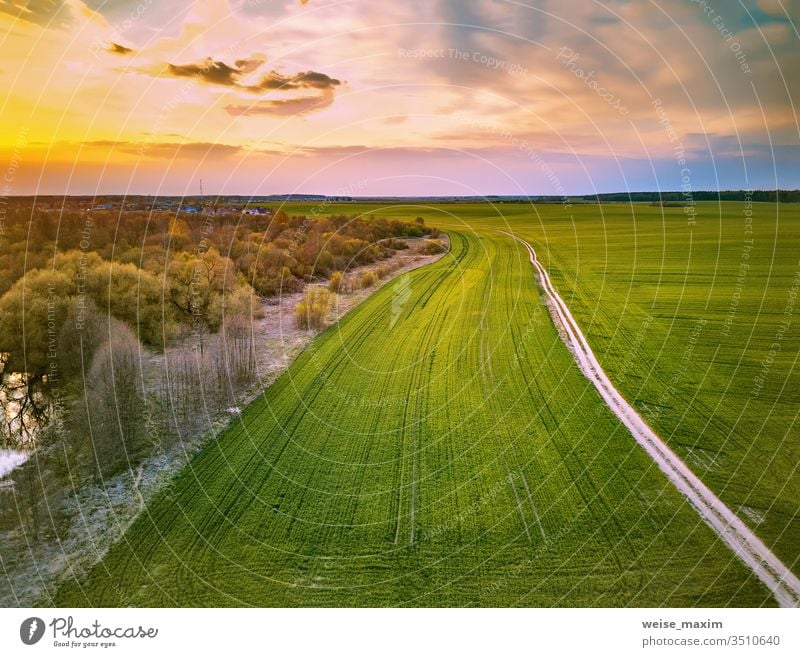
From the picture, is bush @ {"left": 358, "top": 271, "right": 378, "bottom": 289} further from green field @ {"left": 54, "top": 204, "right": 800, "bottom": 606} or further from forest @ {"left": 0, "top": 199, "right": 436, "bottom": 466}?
A: green field @ {"left": 54, "top": 204, "right": 800, "bottom": 606}

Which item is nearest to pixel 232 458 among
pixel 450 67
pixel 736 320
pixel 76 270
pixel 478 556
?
pixel 478 556

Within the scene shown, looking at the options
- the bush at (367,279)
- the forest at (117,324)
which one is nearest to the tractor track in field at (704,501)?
the forest at (117,324)

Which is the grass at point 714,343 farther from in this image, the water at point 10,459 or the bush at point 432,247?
the water at point 10,459

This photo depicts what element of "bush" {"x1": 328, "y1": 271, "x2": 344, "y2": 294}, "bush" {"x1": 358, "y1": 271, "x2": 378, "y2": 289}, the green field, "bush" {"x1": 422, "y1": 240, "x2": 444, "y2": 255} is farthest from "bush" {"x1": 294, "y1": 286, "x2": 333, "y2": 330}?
"bush" {"x1": 422, "y1": 240, "x2": 444, "y2": 255}

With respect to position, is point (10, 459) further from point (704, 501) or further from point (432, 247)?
point (432, 247)

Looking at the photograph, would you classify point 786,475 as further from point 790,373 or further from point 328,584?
point 328,584

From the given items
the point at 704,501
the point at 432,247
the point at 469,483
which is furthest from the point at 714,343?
the point at 432,247
